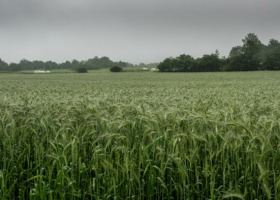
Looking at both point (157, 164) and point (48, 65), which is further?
point (48, 65)

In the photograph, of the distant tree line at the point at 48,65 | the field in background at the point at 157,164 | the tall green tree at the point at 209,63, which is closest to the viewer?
the field in background at the point at 157,164

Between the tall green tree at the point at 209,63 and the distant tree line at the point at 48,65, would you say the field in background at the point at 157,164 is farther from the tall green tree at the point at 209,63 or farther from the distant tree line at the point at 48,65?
the distant tree line at the point at 48,65

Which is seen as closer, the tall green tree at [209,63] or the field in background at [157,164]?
the field in background at [157,164]

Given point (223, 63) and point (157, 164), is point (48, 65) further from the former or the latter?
point (157, 164)

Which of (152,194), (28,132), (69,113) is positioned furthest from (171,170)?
(69,113)

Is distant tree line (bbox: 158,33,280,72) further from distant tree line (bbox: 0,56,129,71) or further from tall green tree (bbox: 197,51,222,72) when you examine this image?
distant tree line (bbox: 0,56,129,71)

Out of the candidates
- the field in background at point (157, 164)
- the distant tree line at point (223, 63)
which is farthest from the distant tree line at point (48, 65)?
the field in background at point (157, 164)

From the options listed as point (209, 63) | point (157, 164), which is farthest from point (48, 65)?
point (157, 164)

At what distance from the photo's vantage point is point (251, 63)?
295 ft

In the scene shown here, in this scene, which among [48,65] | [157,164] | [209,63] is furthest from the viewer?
[48,65]

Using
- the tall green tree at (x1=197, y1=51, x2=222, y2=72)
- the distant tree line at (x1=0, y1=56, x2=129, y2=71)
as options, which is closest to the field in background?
the tall green tree at (x1=197, y1=51, x2=222, y2=72)

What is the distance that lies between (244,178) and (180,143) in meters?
0.95

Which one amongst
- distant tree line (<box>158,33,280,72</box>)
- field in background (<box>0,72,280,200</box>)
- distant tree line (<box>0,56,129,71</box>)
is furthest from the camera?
distant tree line (<box>0,56,129,71</box>)

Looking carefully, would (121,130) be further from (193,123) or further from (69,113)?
(69,113)
